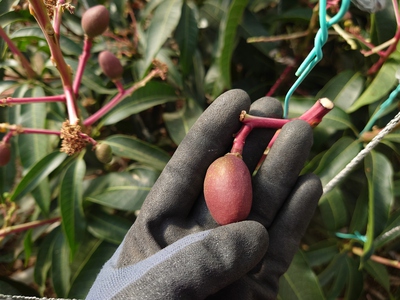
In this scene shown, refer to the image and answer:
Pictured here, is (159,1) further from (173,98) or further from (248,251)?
(248,251)

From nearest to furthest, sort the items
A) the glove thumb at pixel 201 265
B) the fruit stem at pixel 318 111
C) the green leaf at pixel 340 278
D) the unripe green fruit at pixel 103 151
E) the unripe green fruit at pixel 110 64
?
the glove thumb at pixel 201 265 → the fruit stem at pixel 318 111 → the unripe green fruit at pixel 103 151 → the unripe green fruit at pixel 110 64 → the green leaf at pixel 340 278

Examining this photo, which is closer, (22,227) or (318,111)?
(318,111)

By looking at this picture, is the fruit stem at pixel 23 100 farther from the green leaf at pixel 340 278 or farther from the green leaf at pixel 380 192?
the green leaf at pixel 340 278

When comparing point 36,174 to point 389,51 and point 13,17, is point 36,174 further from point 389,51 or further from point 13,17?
point 389,51

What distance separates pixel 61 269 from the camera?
938 mm

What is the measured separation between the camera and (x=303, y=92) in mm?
1059

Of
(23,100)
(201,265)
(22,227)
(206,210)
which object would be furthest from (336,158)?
(22,227)

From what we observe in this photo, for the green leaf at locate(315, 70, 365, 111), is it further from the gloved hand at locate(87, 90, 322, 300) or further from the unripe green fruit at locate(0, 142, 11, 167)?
the unripe green fruit at locate(0, 142, 11, 167)

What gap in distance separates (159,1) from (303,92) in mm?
482

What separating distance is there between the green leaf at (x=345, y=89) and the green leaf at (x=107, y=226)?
1.91 ft

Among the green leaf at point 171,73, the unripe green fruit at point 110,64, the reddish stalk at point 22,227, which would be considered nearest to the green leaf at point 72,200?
the reddish stalk at point 22,227

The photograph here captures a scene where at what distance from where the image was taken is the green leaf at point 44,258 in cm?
97

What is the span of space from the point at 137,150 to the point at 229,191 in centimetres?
42

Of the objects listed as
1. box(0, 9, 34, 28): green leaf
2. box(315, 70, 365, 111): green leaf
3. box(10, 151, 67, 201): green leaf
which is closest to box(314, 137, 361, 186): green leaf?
box(315, 70, 365, 111): green leaf
